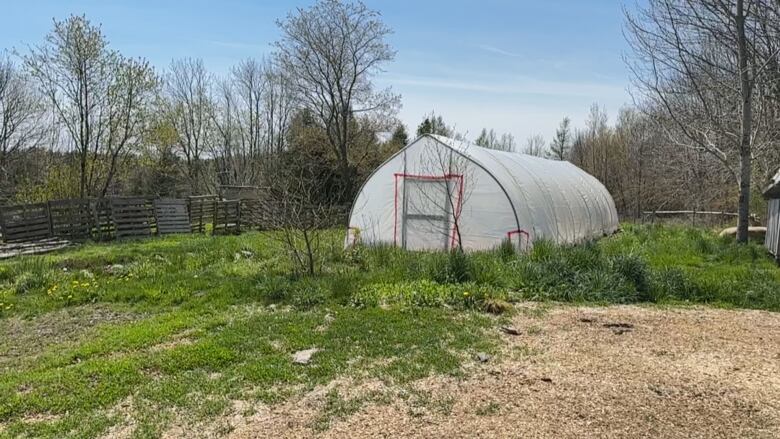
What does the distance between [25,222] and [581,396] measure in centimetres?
1635

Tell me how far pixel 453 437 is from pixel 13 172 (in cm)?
2619

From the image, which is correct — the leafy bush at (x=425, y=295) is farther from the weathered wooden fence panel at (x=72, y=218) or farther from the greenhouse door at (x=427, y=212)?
the weathered wooden fence panel at (x=72, y=218)

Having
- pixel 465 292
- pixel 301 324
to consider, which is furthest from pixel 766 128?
pixel 301 324

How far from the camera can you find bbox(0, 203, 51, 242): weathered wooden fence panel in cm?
1452

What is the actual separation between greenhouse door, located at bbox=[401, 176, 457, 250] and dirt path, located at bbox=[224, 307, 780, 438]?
615 centimetres

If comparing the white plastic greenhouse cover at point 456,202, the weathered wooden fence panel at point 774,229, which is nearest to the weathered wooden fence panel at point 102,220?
the white plastic greenhouse cover at point 456,202

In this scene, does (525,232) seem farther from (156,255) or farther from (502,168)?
(156,255)

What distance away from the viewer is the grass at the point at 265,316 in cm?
383

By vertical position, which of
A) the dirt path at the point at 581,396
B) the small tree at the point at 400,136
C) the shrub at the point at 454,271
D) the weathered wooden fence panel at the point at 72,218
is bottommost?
the dirt path at the point at 581,396

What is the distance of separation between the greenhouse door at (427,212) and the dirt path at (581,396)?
6.15 meters

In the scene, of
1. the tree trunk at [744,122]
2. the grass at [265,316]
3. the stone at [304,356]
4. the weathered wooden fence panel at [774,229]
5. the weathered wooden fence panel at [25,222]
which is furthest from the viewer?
the weathered wooden fence panel at [25,222]

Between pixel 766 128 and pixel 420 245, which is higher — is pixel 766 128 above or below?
above

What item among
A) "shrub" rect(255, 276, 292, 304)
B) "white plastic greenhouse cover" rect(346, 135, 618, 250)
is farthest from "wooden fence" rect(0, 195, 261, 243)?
"shrub" rect(255, 276, 292, 304)

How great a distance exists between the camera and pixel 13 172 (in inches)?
896
